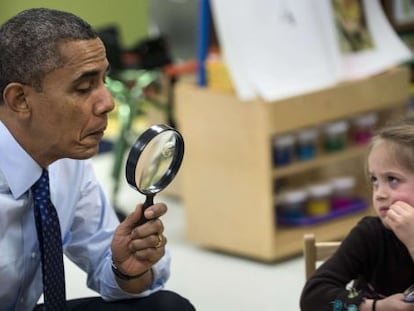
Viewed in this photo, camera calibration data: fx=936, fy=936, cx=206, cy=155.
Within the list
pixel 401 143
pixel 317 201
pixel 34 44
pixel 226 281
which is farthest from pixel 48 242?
pixel 317 201

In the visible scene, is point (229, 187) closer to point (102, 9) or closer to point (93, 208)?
point (93, 208)

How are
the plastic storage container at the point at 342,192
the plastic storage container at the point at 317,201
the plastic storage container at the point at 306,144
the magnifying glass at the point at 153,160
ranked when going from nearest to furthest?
the magnifying glass at the point at 153,160 < the plastic storage container at the point at 306,144 < the plastic storage container at the point at 317,201 < the plastic storage container at the point at 342,192

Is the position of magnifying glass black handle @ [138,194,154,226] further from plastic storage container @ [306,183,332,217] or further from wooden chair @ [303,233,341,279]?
plastic storage container @ [306,183,332,217]

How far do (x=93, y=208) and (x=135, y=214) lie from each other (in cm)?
25

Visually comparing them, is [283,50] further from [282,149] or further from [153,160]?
[153,160]

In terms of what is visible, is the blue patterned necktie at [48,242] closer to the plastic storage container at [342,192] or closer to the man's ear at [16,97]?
the man's ear at [16,97]

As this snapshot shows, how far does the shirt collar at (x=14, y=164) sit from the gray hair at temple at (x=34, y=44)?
0.40 ft

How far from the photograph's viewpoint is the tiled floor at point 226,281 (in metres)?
3.07

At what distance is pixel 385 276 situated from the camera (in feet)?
6.13

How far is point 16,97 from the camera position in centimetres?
177

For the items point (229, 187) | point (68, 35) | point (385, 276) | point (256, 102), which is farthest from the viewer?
point (229, 187)

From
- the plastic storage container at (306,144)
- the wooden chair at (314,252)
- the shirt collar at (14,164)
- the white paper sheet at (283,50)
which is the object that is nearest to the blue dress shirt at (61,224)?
the shirt collar at (14,164)

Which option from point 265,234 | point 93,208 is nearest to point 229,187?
point 265,234

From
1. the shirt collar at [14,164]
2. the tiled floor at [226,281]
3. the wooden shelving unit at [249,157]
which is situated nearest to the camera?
the shirt collar at [14,164]
